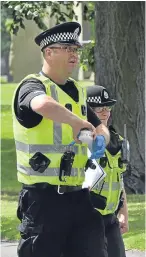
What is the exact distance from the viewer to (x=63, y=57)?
4414 mm

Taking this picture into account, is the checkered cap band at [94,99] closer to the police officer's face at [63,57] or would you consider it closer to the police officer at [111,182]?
the police officer at [111,182]

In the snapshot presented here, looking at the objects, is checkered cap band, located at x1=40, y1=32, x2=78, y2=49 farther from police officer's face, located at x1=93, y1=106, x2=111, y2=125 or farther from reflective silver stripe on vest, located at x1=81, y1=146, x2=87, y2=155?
police officer's face, located at x1=93, y1=106, x2=111, y2=125

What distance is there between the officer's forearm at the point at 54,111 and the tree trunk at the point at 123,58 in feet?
22.1

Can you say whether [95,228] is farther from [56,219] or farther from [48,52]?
[48,52]

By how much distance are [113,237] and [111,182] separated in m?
0.33

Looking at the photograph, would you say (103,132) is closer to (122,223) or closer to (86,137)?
(86,137)

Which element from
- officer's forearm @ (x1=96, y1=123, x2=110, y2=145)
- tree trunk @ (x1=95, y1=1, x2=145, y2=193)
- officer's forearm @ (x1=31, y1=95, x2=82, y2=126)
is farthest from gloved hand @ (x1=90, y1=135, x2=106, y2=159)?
tree trunk @ (x1=95, y1=1, x2=145, y2=193)

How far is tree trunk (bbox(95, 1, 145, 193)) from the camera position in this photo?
10.8 metres

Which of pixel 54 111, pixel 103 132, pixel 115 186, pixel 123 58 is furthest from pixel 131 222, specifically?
pixel 54 111

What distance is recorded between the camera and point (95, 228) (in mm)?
4449

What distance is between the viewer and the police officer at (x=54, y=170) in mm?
4293

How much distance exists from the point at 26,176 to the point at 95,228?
18.2 inches

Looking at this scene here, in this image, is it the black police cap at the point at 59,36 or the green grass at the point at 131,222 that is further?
the green grass at the point at 131,222

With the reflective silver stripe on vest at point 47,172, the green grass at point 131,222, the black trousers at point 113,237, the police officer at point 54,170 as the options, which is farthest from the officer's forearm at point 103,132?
the green grass at point 131,222
